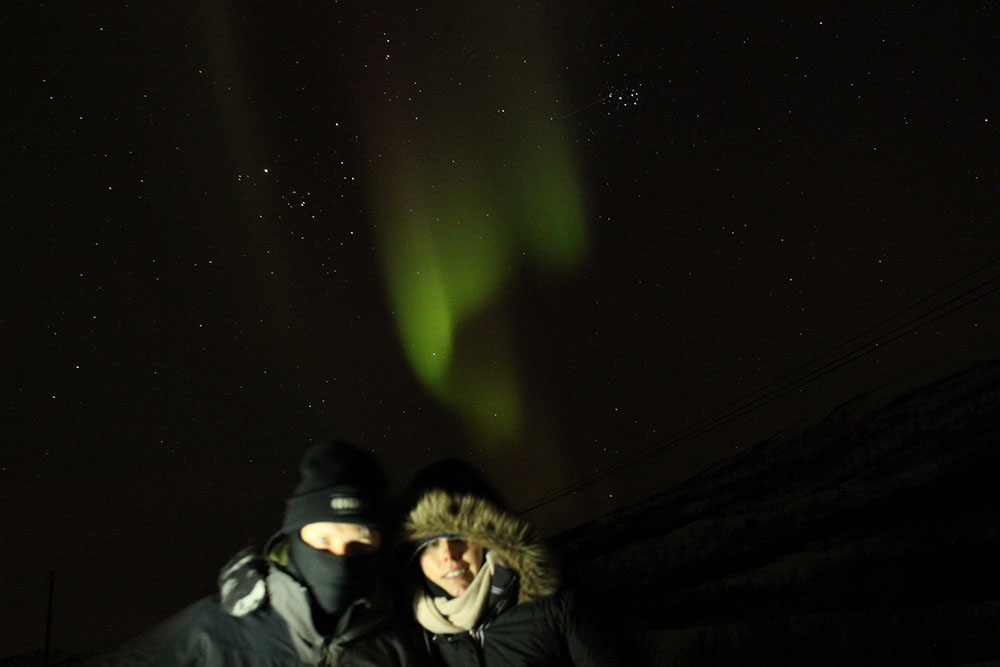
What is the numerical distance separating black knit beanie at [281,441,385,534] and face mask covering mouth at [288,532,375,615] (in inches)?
3.8

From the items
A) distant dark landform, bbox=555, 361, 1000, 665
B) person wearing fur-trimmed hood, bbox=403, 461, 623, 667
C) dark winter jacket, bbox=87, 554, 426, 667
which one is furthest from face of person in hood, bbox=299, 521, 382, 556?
distant dark landform, bbox=555, 361, 1000, 665

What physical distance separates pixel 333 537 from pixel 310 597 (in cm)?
20

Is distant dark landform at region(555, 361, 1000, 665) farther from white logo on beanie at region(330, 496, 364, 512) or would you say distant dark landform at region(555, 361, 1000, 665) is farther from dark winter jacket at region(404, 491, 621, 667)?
white logo on beanie at region(330, 496, 364, 512)

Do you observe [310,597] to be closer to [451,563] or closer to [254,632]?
[254,632]

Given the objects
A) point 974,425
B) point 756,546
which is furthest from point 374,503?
point 974,425

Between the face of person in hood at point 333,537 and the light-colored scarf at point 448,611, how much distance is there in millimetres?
423

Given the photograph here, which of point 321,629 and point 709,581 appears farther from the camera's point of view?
point 709,581

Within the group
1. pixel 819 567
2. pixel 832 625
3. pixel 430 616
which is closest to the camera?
pixel 430 616

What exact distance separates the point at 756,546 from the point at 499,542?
11.4 meters

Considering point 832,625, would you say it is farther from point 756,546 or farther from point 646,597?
point 756,546

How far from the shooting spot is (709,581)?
12.1 m

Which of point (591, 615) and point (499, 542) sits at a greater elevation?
point (499, 542)

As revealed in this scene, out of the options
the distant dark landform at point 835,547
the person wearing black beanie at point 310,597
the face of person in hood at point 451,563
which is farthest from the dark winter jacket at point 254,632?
the distant dark landform at point 835,547

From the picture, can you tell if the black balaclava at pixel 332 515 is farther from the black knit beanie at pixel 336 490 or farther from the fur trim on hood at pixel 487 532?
the fur trim on hood at pixel 487 532
